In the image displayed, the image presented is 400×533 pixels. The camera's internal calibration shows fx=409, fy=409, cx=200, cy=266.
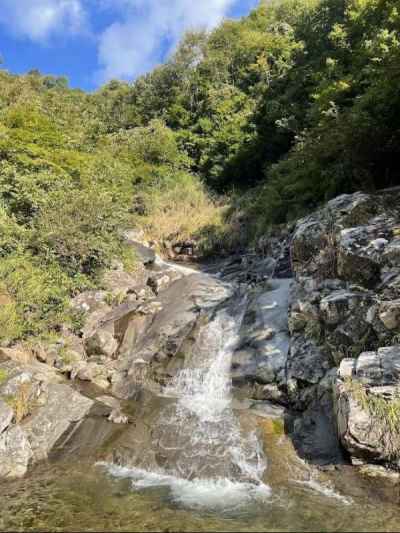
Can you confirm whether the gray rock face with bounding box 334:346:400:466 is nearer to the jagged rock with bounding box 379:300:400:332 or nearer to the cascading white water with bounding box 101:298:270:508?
the jagged rock with bounding box 379:300:400:332

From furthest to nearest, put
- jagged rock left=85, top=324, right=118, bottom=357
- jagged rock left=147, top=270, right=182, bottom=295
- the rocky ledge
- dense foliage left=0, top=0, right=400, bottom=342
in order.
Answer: jagged rock left=147, top=270, right=182, bottom=295
dense foliage left=0, top=0, right=400, bottom=342
jagged rock left=85, top=324, right=118, bottom=357
the rocky ledge

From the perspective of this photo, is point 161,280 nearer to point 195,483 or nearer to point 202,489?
point 195,483

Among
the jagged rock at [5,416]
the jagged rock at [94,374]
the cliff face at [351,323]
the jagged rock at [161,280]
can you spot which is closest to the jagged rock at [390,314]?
the cliff face at [351,323]

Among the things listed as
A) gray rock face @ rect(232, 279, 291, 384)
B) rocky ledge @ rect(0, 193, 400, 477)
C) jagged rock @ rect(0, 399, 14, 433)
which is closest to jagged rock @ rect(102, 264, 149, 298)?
rocky ledge @ rect(0, 193, 400, 477)

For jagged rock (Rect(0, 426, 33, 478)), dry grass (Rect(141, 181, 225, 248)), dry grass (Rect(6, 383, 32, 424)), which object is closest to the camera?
jagged rock (Rect(0, 426, 33, 478))

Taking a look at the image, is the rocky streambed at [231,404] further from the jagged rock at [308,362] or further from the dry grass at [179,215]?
the dry grass at [179,215]

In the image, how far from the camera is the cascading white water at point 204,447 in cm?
596

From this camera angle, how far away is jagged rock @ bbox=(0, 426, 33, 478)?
21.6ft

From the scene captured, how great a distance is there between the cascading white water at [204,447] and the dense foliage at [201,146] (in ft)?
15.3

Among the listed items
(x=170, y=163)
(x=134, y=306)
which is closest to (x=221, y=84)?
(x=170, y=163)

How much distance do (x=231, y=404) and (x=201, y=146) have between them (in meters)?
24.2

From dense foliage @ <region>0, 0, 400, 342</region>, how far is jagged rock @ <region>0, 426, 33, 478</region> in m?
3.42

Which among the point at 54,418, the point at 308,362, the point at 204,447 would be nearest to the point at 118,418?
the point at 54,418

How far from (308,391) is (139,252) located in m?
11.0
